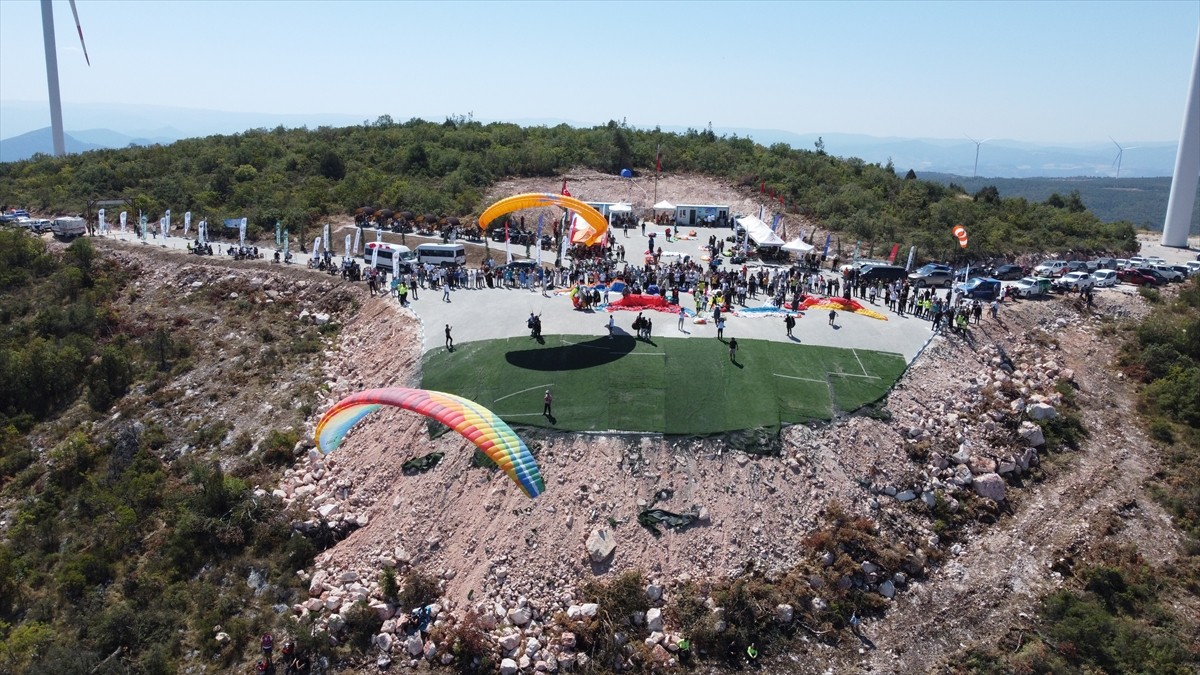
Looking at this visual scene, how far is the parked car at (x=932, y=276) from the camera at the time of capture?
Result: 37281mm

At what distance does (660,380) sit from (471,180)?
36515 millimetres

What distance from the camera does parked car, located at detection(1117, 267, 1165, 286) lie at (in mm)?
38906

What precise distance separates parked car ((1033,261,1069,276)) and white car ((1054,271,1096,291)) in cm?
214

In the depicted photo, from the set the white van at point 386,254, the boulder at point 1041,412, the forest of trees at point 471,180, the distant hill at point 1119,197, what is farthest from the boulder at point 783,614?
the distant hill at point 1119,197

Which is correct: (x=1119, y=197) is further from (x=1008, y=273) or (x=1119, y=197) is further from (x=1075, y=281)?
(x=1075, y=281)

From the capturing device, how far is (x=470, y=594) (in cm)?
1939

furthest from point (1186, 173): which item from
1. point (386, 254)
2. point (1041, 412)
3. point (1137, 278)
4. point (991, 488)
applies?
point (386, 254)

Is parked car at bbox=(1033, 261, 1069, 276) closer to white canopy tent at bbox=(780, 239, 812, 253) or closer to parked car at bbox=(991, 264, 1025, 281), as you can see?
parked car at bbox=(991, 264, 1025, 281)

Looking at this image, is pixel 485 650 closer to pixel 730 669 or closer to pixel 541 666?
pixel 541 666

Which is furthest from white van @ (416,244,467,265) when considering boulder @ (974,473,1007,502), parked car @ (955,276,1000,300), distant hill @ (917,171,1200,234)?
distant hill @ (917,171,1200,234)

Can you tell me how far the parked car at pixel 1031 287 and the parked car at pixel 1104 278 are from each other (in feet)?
14.3

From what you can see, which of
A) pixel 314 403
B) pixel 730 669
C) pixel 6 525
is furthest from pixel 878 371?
pixel 6 525

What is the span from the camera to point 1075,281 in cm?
3647

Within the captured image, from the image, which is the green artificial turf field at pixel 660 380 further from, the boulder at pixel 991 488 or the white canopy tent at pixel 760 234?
the white canopy tent at pixel 760 234
